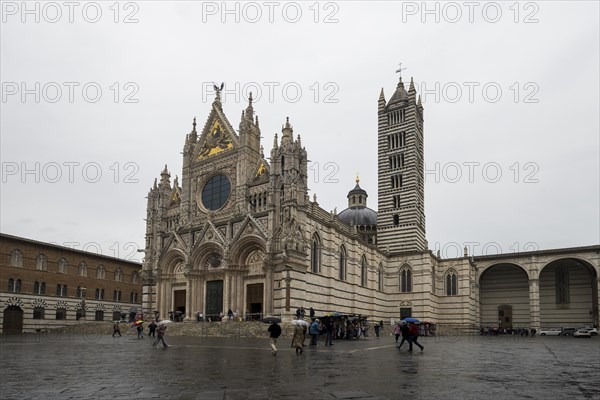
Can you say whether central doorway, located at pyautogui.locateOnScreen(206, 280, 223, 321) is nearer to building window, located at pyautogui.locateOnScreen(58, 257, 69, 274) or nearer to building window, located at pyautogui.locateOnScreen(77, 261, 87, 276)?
building window, located at pyautogui.locateOnScreen(58, 257, 69, 274)

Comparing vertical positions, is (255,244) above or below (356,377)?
above

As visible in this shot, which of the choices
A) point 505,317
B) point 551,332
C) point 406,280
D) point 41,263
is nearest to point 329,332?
point 406,280

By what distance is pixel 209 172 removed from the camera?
Result: 1869 inches

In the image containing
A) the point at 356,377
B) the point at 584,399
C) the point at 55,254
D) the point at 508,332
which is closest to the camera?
the point at 584,399

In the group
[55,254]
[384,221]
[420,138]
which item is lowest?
[55,254]

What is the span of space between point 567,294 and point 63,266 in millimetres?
57046

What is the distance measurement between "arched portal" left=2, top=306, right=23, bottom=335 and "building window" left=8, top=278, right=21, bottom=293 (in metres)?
1.54

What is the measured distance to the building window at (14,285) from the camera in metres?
46.6

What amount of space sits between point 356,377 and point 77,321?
A: 4722 centimetres

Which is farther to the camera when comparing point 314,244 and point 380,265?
point 380,265

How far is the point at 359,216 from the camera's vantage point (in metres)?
A: 71.9

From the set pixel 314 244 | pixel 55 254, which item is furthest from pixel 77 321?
pixel 314 244

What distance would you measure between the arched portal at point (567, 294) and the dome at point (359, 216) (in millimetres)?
22361

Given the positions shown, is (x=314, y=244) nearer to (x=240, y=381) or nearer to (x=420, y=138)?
(x=420, y=138)
